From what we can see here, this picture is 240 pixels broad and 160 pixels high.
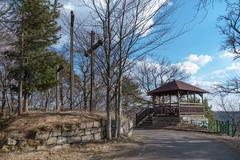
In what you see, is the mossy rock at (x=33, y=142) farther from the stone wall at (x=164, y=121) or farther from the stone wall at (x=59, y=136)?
the stone wall at (x=164, y=121)

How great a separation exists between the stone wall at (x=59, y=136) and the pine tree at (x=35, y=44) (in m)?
4.38

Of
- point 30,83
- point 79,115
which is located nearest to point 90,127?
point 79,115

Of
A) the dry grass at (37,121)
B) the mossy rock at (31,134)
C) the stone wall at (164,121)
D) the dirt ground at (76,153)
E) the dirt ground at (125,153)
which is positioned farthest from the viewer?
the stone wall at (164,121)

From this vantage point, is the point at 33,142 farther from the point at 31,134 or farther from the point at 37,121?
the point at 37,121

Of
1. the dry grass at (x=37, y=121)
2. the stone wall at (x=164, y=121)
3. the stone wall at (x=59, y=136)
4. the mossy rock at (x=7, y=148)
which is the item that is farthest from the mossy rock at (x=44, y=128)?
the stone wall at (x=164, y=121)

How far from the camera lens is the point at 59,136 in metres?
15.2

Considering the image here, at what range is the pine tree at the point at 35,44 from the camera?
18.8m

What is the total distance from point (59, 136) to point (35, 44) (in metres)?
7.05

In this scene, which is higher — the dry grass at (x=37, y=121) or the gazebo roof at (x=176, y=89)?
the gazebo roof at (x=176, y=89)

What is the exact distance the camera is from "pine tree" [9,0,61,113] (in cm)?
1879

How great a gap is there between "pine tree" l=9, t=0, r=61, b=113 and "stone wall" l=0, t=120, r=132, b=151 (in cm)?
438

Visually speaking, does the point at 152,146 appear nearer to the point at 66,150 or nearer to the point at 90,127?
the point at 90,127

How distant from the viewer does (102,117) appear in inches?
726

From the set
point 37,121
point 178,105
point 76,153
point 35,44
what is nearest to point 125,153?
point 76,153
